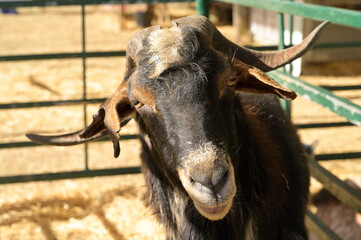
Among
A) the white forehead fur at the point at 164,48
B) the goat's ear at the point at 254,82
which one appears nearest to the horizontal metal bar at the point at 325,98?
the goat's ear at the point at 254,82

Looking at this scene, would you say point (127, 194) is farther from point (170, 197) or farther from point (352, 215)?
point (170, 197)

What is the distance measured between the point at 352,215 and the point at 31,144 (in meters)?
3.20

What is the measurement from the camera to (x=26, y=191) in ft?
20.5

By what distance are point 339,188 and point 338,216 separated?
1.60 metres

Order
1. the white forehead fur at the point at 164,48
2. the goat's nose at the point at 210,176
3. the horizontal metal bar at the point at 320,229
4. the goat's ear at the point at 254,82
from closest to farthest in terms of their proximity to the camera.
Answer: the goat's nose at the point at 210,176, the white forehead fur at the point at 164,48, the goat's ear at the point at 254,82, the horizontal metal bar at the point at 320,229

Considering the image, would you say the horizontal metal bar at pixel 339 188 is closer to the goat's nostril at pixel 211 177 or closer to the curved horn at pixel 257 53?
the curved horn at pixel 257 53

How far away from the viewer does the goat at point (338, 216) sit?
5.20 meters

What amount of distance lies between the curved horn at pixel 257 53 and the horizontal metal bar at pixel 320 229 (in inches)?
59.0

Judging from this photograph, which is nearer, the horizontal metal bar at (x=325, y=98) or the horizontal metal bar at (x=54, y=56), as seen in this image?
the horizontal metal bar at (x=325, y=98)

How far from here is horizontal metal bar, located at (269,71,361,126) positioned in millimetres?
3266

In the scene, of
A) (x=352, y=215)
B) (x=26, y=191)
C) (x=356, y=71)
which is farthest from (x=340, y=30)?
(x=26, y=191)

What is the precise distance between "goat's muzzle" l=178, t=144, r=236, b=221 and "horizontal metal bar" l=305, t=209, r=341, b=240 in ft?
5.62

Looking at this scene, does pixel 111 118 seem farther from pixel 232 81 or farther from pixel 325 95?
pixel 325 95

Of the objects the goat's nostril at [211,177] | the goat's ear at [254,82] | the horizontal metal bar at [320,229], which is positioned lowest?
the horizontal metal bar at [320,229]
